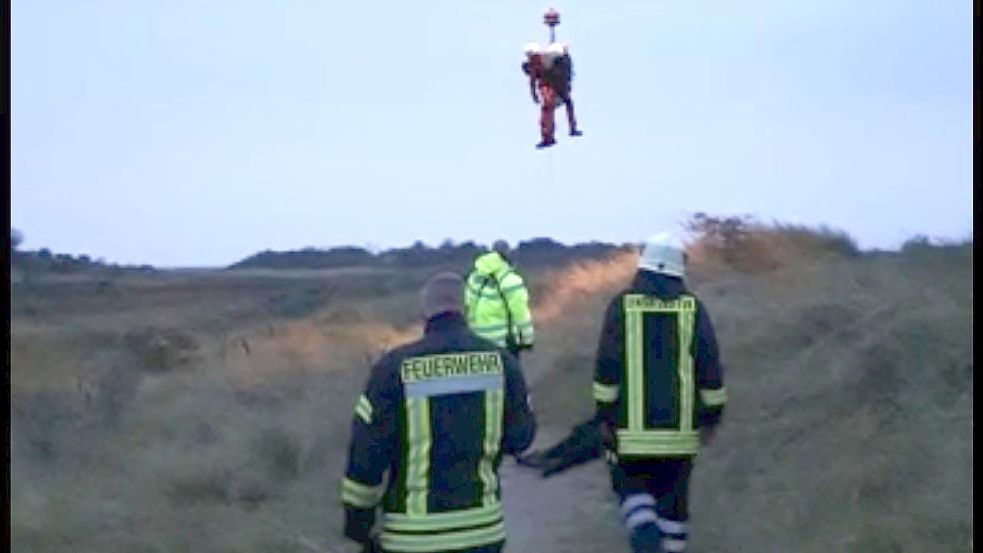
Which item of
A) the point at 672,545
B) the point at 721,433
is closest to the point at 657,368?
the point at 672,545

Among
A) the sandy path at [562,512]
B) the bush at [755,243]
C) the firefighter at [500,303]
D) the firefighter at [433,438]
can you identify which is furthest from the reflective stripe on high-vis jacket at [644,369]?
the bush at [755,243]

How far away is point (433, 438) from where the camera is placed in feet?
22.0

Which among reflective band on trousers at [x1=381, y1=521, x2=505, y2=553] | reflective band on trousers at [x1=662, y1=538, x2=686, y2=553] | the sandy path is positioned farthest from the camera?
the sandy path

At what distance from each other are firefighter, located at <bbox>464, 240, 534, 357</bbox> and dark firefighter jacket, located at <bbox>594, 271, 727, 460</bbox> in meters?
5.83

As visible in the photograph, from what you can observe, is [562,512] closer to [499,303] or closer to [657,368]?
[499,303]

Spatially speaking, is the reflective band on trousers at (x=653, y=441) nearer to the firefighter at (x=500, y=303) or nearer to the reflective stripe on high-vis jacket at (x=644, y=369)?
the reflective stripe on high-vis jacket at (x=644, y=369)

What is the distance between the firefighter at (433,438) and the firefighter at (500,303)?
7574 millimetres

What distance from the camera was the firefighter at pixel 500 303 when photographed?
570 inches

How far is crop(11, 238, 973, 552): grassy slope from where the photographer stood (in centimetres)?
1108

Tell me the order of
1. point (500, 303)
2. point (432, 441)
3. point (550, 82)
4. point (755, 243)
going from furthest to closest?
point (755, 243)
point (500, 303)
point (550, 82)
point (432, 441)

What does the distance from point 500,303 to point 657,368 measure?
19.9 feet

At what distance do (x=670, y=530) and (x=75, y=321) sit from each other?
3414cm

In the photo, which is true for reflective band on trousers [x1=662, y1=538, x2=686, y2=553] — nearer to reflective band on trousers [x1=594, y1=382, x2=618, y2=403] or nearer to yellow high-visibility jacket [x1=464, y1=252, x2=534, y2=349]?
reflective band on trousers [x1=594, y1=382, x2=618, y2=403]

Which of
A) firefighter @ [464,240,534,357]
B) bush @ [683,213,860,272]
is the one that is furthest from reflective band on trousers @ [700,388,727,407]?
bush @ [683,213,860,272]
